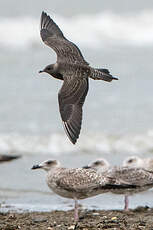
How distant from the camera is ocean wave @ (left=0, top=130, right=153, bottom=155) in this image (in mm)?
13109

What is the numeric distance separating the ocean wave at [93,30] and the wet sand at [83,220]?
15.5 meters

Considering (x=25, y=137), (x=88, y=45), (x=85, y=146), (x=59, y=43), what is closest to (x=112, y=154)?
(x=85, y=146)

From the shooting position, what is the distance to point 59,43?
9.76 meters

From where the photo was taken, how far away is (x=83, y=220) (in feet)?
26.8

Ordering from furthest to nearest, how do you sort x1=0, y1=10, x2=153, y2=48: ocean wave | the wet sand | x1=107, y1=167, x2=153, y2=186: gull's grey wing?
x1=0, y1=10, x2=153, y2=48: ocean wave → x1=107, y1=167, x2=153, y2=186: gull's grey wing → the wet sand

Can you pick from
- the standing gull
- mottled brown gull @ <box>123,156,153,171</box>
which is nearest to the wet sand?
the standing gull

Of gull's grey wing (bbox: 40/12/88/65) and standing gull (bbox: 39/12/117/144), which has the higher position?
gull's grey wing (bbox: 40/12/88/65)

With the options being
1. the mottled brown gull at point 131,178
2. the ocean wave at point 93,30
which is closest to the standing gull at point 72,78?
the mottled brown gull at point 131,178

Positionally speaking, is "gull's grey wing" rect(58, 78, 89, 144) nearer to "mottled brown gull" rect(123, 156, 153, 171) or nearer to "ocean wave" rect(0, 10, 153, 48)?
"mottled brown gull" rect(123, 156, 153, 171)

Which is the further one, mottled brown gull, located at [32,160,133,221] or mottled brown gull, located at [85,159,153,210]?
mottled brown gull, located at [85,159,153,210]

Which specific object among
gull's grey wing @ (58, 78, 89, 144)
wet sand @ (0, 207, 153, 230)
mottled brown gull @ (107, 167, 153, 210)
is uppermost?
gull's grey wing @ (58, 78, 89, 144)

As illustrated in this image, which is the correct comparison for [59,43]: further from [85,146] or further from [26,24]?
[26,24]

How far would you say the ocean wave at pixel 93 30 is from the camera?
24688mm

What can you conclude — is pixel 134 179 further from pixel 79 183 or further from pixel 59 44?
pixel 59 44
